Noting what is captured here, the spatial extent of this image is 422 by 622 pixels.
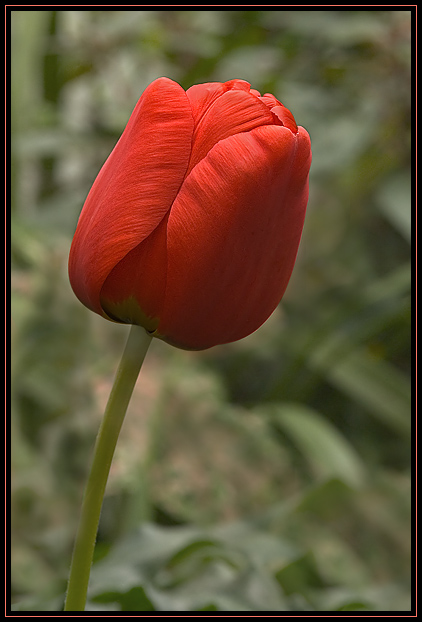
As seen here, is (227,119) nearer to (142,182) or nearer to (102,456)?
(142,182)

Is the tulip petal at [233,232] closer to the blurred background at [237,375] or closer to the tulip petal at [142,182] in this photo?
the tulip petal at [142,182]

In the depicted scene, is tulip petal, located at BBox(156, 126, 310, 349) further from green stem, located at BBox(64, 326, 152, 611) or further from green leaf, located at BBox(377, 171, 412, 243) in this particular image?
green leaf, located at BBox(377, 171, 412, 243)

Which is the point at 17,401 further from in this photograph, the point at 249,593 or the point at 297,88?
the point at 297,88

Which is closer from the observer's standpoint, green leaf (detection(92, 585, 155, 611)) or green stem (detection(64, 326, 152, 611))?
green stem (detection(64, 326, 152, 611))

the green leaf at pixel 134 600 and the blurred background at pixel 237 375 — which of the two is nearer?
the green leaf at pixel 134 600

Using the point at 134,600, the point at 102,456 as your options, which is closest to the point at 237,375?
the point at 134,600

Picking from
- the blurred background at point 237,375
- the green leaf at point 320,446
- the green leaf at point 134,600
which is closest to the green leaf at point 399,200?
the blurred background at point 237,375

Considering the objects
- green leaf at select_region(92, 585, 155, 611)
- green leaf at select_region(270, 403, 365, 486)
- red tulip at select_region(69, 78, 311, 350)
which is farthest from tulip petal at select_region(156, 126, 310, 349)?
green leaf at select_region(270, 403, 365, 486)

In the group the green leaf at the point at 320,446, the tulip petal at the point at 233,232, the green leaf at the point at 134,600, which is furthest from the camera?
the green leaf at the point at 320,446
